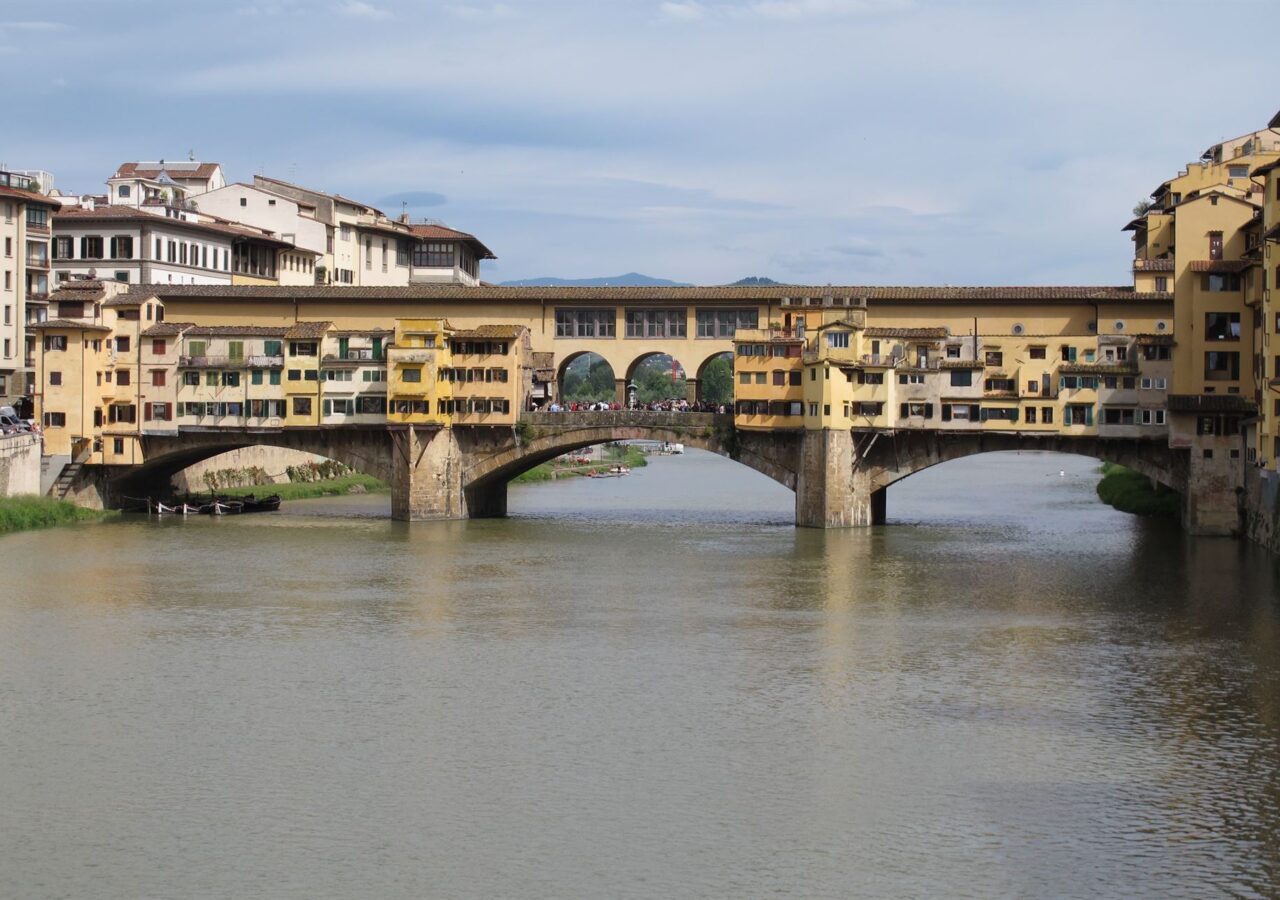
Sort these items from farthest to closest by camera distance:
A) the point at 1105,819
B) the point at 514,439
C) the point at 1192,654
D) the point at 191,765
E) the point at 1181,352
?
the point at 514,439 < the point at 1181,352 < the point at 1192,654 < the point at 191,765 < the point at 1105,819

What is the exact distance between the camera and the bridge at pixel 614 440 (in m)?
53.8

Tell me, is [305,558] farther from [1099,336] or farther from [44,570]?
[1099,336]

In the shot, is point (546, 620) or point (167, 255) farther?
point (167, 255)

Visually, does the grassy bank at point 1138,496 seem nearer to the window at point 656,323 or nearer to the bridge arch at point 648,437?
the bridge arch at point 648,437

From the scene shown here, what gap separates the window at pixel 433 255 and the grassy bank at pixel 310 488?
15320 millimetres

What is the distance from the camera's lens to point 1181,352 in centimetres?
5319

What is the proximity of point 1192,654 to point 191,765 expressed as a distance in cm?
1934

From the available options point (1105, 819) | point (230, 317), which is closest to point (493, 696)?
point (1105, 819)

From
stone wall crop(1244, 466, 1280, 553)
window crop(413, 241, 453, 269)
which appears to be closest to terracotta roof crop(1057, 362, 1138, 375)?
stone wall crop(1244, 466, 1280, 553)

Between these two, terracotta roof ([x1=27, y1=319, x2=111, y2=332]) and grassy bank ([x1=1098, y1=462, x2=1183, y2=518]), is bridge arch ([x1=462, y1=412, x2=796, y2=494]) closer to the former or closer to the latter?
terracotta roof ([x1=27, y1=319, x2=111, y2=332])

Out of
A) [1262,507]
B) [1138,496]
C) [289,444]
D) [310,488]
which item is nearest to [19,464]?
[289,444]

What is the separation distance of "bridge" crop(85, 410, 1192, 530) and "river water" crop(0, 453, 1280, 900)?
16.0 feet

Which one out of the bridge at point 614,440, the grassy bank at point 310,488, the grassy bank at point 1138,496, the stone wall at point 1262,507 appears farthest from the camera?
the grassy bank at point 310,488

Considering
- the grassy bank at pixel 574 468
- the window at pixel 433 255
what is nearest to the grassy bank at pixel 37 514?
the grassy bank at pixel 574 468
